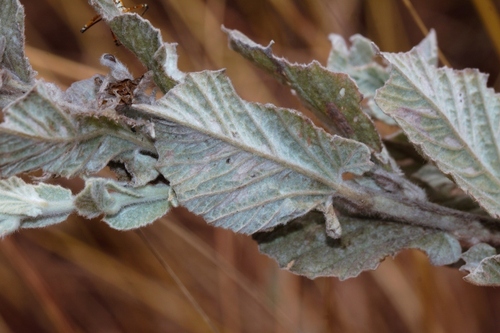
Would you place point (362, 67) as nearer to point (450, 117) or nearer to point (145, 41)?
point (450, 117)

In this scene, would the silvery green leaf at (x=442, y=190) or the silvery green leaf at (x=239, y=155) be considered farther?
the silvery green leaf at (x=442, y=190)

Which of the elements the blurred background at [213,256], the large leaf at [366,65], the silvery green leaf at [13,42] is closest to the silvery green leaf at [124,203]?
the silvery green leaf at [13,42]

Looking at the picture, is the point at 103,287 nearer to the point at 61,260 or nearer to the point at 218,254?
the point at 61,260

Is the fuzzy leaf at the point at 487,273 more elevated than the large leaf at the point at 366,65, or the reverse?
the large leaf at the point at 366,65

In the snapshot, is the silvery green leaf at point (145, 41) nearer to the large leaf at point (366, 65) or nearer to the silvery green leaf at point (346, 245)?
the silvery green leaf at point (346, 245)

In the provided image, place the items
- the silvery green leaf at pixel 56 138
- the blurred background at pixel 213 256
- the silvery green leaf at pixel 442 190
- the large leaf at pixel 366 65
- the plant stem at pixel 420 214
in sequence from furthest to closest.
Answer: the blurred background at pixel 213 256
the large leaf at pixel 366 65
the silvery green leaf at pixel 442 190
the plant stem at pixel 420 214
the silvery green leaf at pixel 56 138

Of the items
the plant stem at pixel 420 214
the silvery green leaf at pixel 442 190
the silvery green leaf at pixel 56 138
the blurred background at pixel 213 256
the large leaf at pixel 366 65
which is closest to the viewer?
the silvery green leaf at pixel 56 138

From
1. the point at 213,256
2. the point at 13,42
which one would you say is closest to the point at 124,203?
the point at 13,42
